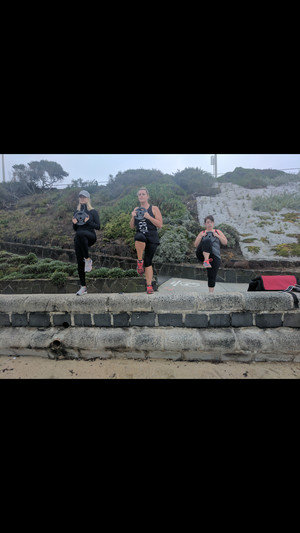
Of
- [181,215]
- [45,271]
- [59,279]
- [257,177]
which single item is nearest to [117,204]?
[181,215]

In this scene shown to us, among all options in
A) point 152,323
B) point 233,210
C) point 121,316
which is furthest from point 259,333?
point 233,210

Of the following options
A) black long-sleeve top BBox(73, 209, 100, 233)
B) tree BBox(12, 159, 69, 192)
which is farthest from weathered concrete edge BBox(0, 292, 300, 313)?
tree BBox(12, 159, 69, 192)

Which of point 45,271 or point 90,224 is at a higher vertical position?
point 90,224

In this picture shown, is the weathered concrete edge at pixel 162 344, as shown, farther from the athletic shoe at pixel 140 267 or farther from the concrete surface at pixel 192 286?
the concrete surface at pixel 192 286

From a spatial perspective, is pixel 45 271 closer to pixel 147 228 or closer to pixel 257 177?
pixel 147 228

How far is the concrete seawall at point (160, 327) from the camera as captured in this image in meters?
2.72

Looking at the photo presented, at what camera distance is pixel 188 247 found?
6.76m

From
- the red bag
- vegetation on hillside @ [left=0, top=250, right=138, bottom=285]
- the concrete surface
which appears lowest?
the concrete surface

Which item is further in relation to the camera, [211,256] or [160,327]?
[211,256]

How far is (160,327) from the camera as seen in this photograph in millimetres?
2863

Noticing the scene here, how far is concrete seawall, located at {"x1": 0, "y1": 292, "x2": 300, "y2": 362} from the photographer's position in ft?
8.94

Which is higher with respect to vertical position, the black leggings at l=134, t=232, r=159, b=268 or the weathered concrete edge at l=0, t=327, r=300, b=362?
the black leggings at l=134, t=232, r=159, b=268

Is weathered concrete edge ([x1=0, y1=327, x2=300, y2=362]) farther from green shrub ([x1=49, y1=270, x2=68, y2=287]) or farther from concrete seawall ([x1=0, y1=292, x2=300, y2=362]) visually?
green shrub ([x1=49, y1=270, x2=68, y2=287])

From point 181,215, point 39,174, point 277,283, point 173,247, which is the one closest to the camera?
point 277,283
